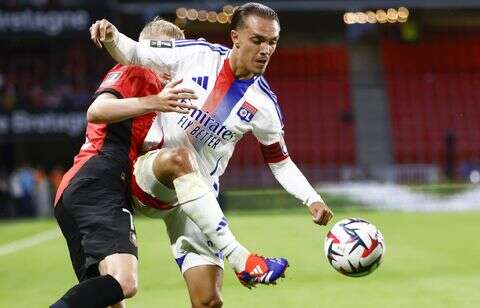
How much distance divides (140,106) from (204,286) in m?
1.34

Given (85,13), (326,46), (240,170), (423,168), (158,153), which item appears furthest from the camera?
(326,46)

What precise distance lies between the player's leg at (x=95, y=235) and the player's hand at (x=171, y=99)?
653mm

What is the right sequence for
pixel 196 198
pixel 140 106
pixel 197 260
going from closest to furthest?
1. pixel 140 106
2. pixel 196 198
3. pixel 197 260

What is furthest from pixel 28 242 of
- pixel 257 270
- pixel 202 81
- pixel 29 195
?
pixel 257 270

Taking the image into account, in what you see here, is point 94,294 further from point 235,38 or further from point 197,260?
point 235,38

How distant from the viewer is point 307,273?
32.8 ft

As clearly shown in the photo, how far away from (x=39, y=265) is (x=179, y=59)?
22.1 feet

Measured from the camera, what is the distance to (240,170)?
81.4ft

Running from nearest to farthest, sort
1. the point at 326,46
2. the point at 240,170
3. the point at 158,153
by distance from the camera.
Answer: the point at 158,153, the point at 240,170, the point at 326,46


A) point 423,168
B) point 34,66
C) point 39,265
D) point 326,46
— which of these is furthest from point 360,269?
point 326,46

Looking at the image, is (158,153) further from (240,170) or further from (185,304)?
(240,170)

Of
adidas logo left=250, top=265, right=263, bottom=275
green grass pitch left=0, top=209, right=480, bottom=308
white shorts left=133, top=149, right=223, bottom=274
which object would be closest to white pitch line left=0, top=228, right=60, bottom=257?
green grass pitch left=0, top=209, right=480, bottom=308

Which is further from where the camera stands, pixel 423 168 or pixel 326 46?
pixel 326 46

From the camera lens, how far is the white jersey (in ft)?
18.0
